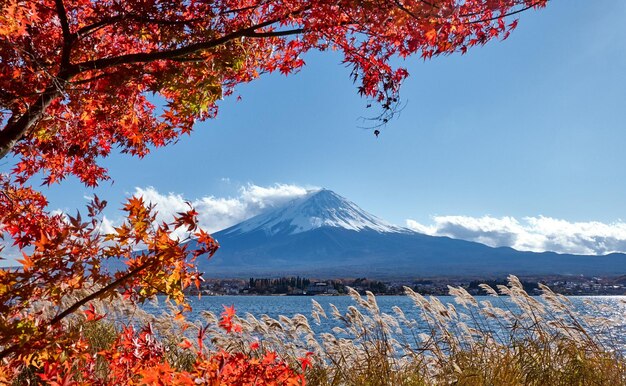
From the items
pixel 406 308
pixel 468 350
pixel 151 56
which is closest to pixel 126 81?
pixel 151 56

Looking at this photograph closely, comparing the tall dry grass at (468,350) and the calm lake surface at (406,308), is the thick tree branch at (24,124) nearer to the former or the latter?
the calm lake surface at (406,308)

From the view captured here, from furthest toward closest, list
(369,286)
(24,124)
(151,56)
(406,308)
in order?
1. (369,286)
2. (406,308)
3. (151,56)
4. (24,124)

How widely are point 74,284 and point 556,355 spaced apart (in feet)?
17.8

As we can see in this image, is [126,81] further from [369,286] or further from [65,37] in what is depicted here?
[369,286]

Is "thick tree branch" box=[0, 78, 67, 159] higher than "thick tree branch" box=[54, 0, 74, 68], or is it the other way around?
"thick tree branch" box=[54, 0, 74, 68]

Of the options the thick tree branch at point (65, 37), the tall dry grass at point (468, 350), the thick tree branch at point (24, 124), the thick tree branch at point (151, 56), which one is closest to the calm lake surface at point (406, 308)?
the tall dry grass at point (468, 350)

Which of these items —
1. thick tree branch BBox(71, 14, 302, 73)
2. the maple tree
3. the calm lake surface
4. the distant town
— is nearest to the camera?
the maple tree

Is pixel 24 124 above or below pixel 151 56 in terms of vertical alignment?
below

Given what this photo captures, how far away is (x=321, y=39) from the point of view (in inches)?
201

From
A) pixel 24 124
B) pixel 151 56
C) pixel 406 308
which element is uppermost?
pixel 151 56

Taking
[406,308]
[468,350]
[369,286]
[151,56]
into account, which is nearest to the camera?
[151,56]

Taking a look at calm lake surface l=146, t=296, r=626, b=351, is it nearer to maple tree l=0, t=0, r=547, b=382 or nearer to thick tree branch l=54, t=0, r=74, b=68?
maple tree l=0, t=0, r=547, b=382

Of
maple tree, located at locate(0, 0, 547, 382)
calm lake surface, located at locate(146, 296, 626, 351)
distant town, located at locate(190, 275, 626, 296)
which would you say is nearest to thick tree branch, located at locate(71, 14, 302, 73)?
maple tree, located at locate(0, 0, 547, 382)

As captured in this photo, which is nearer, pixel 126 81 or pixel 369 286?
pixel 126 81
